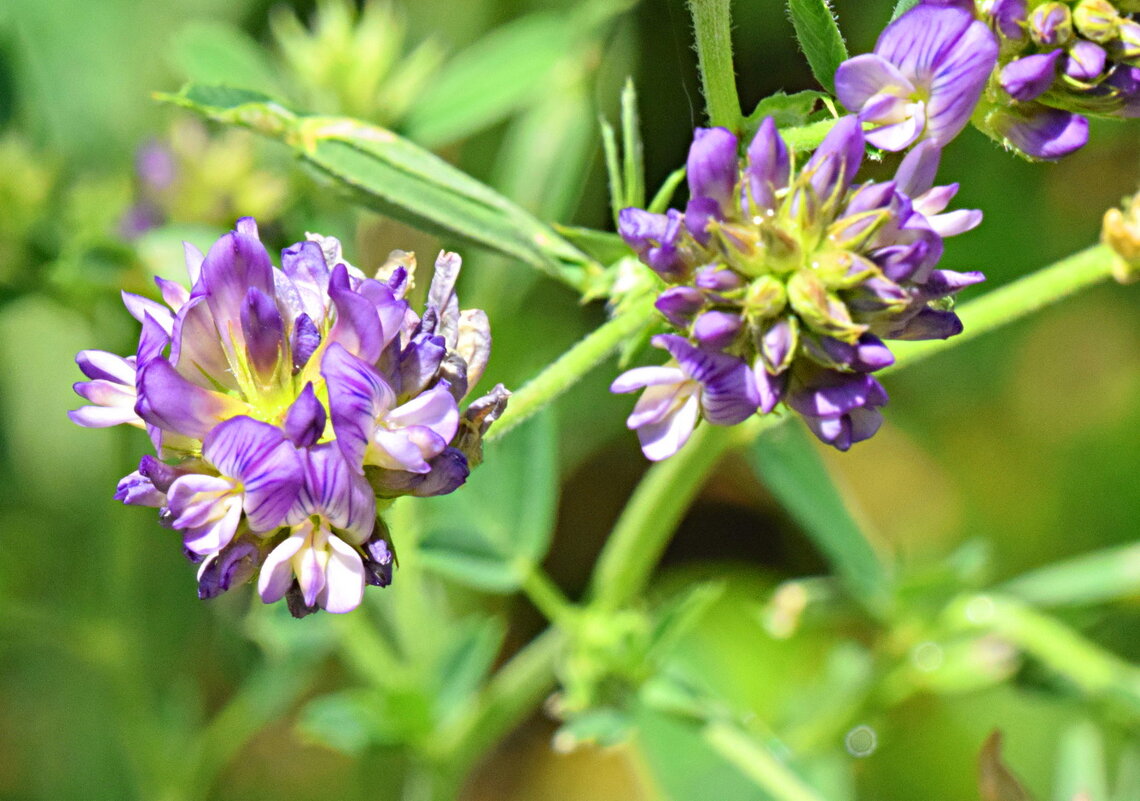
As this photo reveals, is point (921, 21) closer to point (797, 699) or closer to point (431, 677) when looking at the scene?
point (431, 677)

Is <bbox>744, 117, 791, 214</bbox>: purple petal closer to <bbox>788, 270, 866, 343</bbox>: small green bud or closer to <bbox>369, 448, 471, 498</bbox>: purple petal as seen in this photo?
<bbox>788, 270, 866, 343</bbox>: small green bud

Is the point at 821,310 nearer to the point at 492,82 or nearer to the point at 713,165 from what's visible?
the point at 713,165

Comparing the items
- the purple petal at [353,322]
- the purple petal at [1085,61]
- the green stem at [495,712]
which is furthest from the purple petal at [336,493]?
the green stem at [495,712]

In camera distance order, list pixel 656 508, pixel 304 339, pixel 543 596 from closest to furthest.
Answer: pixel 304 339 < pixel 656 508 < pixel 543 596

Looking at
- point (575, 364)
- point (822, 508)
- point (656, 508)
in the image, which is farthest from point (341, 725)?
point (575, 364)

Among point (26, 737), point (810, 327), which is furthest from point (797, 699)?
point (26, 737)

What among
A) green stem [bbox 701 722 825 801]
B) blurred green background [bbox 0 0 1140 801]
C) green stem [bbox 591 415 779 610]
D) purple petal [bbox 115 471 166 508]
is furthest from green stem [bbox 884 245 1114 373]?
purple petal [bbox 115 471 166 508]
